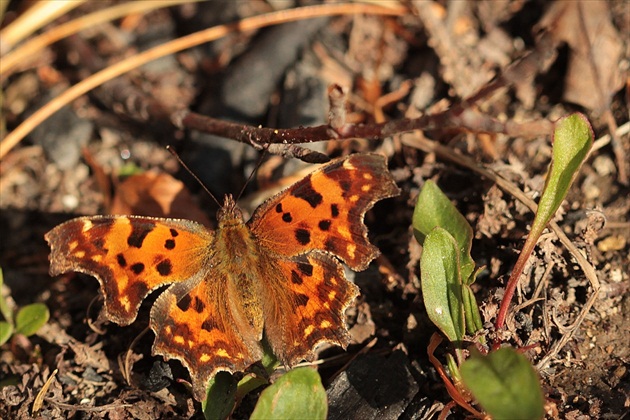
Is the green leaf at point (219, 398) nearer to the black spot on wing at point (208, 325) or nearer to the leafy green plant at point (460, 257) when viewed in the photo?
the black spot on wing at point (208, 325)

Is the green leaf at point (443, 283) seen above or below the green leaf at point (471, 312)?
above

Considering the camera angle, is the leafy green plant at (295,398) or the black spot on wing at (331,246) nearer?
the leafy green plant at (295,398)

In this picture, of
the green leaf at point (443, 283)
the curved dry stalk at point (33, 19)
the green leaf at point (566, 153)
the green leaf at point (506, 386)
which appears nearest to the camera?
the green leaf at point (506, 386)

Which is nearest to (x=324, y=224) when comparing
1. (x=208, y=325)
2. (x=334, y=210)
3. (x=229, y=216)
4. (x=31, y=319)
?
(x=334, y=210)

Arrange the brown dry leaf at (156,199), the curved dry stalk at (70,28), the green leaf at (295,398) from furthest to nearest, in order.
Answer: the curved dry stalk at (70,28), the brown dry leaf at (156,199), the green leaf at (295,398)

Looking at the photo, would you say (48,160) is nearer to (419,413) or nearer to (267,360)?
(267,360)

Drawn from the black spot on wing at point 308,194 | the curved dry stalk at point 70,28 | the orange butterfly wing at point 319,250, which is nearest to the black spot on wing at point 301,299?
the orange butterfly wing at point 319,250

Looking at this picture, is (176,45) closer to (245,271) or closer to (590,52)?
(245,271)
